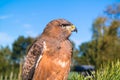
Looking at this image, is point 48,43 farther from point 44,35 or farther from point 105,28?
point 105,28

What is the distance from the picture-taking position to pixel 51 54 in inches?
172

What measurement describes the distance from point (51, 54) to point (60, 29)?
330 mm

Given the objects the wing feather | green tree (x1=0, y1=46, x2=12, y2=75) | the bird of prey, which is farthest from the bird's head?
green tree (x1=0, y1=46, x2=12, y2=75)

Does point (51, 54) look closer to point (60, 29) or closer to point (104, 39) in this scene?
point (60, 29)

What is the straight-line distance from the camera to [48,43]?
4387 mm

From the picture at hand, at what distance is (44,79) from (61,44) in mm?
473

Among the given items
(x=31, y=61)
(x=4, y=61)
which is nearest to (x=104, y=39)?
(x=4, y=61)

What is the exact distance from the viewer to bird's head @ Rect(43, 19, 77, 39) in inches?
176

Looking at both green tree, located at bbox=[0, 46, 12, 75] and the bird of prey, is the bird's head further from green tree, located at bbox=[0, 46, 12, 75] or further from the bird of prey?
green tree, located at bbox=[0, 46, 12, 75]

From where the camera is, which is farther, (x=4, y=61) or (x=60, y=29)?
(x=4, y=61)

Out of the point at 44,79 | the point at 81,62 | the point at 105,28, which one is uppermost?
the point at 44,79

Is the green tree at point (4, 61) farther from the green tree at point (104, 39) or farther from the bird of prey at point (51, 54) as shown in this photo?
the bird of prey at point (51, 54)

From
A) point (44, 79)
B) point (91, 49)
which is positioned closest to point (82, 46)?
point (91, 49)

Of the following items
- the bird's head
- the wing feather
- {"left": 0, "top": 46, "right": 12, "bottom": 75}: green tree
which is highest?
the bird's head
